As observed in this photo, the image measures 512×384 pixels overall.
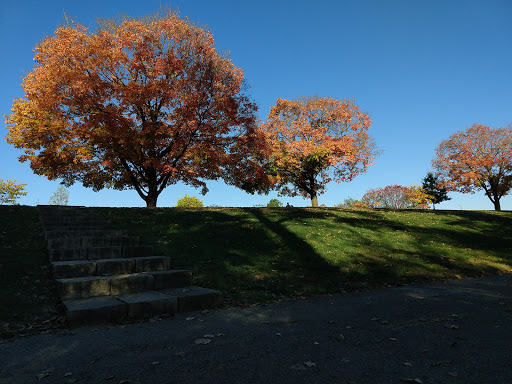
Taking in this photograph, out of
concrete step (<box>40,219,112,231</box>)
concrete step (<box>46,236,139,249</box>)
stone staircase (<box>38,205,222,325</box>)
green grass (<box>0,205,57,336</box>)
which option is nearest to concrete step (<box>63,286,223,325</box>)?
stone staircase (<box>38,205,222,325</box>)

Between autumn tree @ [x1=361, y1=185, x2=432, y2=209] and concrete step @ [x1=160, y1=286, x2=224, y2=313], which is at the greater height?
autumn tree @ [x1=361, y1=185, x2=432, y2=209]

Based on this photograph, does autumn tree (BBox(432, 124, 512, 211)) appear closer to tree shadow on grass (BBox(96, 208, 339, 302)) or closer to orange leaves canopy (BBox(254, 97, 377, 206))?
orange leaves canopy (BBox(254, 97, 377, 206))

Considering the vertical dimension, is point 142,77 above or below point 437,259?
above

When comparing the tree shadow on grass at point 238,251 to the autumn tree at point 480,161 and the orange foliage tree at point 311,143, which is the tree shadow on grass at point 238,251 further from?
the autumn tree at point 480,161

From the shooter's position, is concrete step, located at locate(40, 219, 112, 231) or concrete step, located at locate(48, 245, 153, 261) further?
concrete step, located at locate(40, 219, 112, 231)

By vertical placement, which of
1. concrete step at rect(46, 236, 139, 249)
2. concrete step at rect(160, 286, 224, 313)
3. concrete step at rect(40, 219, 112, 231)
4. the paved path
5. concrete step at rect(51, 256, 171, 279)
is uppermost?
concrete step at rect(40, 219, 112, 231)

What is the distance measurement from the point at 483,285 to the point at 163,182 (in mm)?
17353

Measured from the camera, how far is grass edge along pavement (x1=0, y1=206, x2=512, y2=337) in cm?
Answer: 640

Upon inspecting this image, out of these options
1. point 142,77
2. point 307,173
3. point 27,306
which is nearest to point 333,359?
point 27,306

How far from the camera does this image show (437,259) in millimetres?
10336

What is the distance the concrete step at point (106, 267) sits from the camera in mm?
6512

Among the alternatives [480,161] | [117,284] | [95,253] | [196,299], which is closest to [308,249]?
[196,299]

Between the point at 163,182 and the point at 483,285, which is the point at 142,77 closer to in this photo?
the point at 163,182

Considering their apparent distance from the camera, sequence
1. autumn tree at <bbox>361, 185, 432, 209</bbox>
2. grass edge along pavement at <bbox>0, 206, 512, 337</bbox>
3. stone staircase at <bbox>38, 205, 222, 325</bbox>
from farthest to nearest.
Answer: autumn tree at <bbox>361, 185, 432, 209</bbox>
grass edge along pavement at <bbox>0, 206, 512, 337</bbox>
stone staircase at <bbox>38, 205, 222, 325</bbox>
